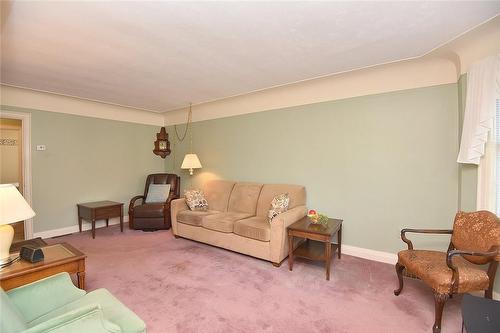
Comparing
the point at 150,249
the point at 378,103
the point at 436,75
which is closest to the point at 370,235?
the point at 378,103

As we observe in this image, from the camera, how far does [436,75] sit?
274 cm

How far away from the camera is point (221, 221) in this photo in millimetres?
3436

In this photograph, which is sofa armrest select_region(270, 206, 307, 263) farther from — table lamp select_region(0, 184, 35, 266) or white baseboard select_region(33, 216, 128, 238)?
white baseboard select_region(33, 216, 128, 238)

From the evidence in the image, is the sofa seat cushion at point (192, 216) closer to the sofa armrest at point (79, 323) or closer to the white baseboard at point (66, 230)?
the white baseboard at point (66, 230)

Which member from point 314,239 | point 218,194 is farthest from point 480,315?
point 218,194

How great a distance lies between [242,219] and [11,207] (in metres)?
2.44

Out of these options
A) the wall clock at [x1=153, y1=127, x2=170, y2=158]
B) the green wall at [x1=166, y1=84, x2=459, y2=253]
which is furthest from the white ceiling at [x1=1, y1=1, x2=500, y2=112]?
the wall clock at [x1=153, y1=127, x2=170, y2=158]

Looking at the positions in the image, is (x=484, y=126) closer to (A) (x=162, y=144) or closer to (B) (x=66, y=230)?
(A) (x=162, y=144)

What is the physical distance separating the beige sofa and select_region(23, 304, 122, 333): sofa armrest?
208 centimetres

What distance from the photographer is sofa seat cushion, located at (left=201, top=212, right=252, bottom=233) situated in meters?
3.37

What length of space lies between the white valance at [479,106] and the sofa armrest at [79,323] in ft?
9.97

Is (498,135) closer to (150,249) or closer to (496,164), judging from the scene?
(496,164)

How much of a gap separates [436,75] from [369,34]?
1258 mm

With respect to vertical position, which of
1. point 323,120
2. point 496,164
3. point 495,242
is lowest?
point 495,242
